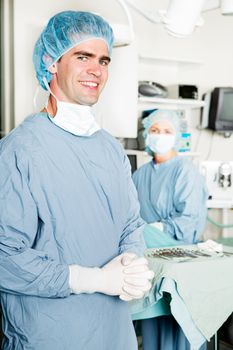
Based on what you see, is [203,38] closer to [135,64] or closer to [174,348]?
[135,64]

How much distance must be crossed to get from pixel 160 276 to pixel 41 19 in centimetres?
148

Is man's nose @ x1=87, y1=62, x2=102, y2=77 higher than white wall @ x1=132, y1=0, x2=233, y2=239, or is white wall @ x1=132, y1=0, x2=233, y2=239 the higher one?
man's nose @ x1=87, y1=62, x2=102, y2=77

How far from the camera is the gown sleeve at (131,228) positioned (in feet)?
4.64

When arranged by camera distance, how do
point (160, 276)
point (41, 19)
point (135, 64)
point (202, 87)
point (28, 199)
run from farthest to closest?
point (202, 87) < point (135, 64) < point (41, 19) < point (160, 276) < point (28, 199)

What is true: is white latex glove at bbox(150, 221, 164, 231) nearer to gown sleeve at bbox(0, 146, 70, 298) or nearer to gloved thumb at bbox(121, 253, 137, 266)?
gloved thumb at bbox(121, 253, 137, 266)

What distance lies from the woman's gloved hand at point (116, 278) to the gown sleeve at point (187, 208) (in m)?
1.13

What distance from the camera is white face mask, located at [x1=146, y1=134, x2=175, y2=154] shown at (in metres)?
2.64

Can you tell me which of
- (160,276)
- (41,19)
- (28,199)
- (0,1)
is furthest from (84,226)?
(0,1)

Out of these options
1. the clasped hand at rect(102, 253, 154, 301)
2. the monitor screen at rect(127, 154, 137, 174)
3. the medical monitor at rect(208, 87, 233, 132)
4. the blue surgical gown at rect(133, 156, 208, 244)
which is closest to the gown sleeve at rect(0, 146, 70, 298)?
the clasped hand at rect(102, 253, 154, 301)

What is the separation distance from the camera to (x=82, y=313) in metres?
1.28

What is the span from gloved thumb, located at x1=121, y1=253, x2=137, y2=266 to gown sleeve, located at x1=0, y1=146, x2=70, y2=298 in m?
0.16

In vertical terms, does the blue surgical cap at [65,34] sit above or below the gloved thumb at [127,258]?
above

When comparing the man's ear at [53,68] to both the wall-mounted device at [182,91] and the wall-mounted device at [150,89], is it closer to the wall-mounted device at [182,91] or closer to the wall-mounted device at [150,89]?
the wall-mounted device at [150,89]

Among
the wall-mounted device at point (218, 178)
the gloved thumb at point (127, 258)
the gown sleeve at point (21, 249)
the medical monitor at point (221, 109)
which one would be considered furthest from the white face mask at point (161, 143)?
the gown sleeve at point (21, 249)
